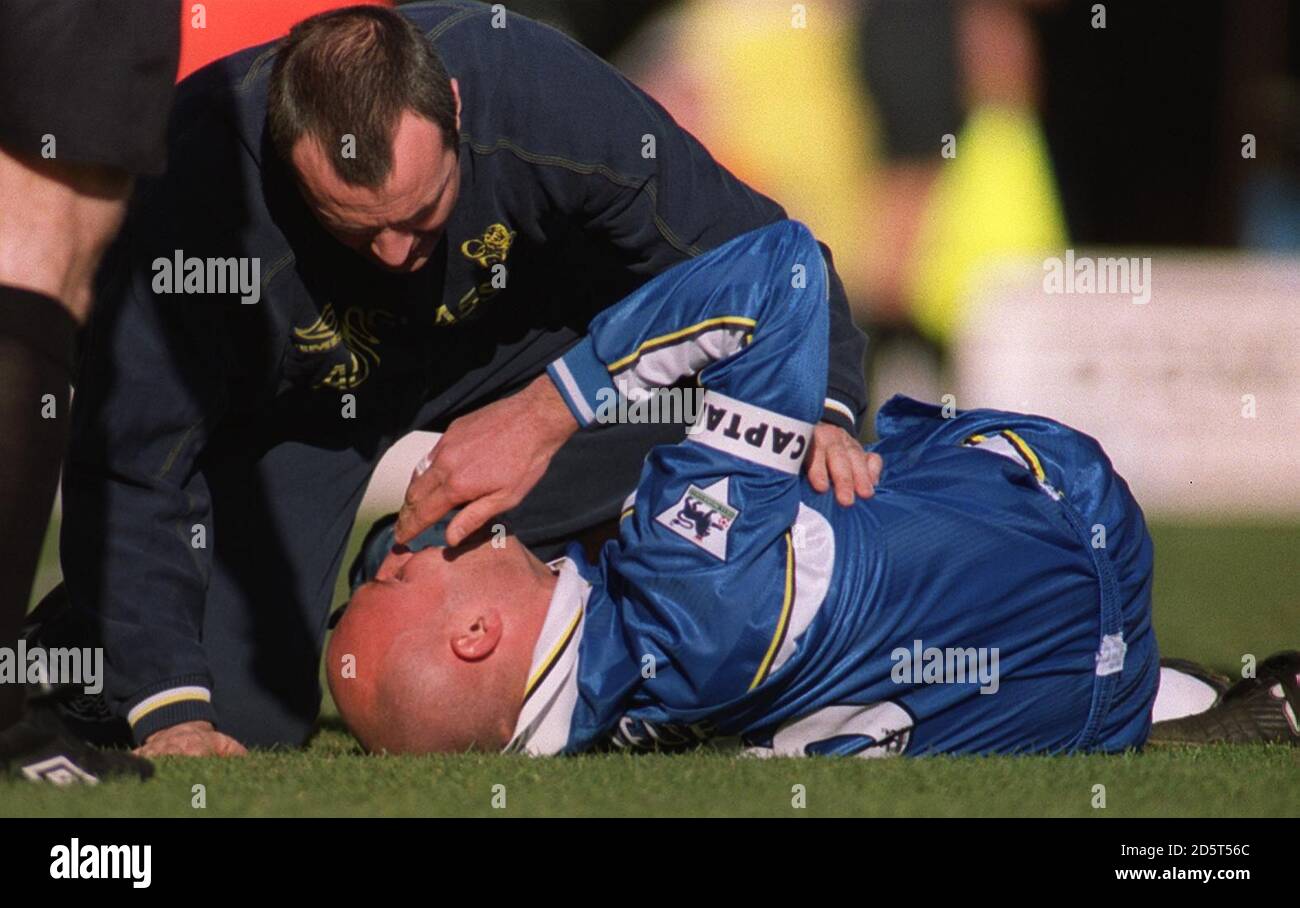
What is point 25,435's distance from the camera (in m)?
2.74

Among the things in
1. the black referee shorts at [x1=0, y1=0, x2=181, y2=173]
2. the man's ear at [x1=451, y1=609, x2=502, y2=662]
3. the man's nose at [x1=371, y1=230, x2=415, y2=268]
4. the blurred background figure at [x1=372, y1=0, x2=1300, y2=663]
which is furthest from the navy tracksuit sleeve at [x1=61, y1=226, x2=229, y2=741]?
the blurred background figure at [x1=372, y1=0, x2=1300, y2=663]

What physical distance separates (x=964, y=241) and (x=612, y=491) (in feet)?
22.7

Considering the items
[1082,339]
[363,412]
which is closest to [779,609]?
[363,412]

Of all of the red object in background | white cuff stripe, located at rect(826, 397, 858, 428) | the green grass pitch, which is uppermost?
the red object in background

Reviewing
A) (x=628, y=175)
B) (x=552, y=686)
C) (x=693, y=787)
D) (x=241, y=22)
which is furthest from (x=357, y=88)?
(x=241, y=22)

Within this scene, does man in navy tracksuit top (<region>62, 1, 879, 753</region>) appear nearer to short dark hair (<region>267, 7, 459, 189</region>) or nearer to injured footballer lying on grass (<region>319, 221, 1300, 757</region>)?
short dark hair (<region>267, 7, 459, 189</region>)

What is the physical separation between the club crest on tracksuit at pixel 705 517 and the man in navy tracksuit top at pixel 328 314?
287mm

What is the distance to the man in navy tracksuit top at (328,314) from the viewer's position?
11.6 feet

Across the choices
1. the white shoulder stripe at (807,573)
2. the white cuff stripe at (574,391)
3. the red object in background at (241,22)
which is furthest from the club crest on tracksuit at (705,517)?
the red object in background at (241,22)

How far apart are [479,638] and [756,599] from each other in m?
0.54

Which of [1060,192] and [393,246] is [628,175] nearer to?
[393,246]

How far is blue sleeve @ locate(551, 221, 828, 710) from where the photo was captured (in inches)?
129

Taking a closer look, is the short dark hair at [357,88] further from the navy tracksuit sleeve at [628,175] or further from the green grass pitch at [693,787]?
the green grass pitch at [693,787]
